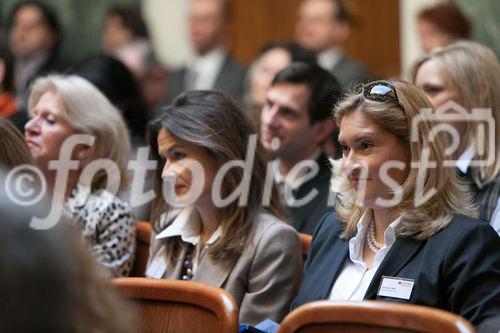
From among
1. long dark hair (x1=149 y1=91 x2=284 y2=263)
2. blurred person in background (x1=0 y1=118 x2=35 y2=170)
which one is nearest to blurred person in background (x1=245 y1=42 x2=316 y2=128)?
long dark hair (x1=149 y1=91 x2=284 y2=263)

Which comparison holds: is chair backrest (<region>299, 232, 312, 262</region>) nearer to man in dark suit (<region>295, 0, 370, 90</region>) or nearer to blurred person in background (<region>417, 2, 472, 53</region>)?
blurred person in background (<region>417, 2, 472, 53</region>)

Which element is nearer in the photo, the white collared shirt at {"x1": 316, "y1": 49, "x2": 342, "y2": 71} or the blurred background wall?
the white collared shirt at {"x1": 316, "y1": 49, "x2": 342, "y2": 71}

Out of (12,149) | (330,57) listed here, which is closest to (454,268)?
(12,149)

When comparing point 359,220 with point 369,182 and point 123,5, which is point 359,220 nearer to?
point 369,182

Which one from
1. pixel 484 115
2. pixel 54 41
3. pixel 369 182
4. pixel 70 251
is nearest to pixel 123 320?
pixel 70 251

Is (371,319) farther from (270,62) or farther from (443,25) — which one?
(443,25)

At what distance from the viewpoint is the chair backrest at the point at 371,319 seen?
2.01 metres

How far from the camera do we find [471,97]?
11.6ft

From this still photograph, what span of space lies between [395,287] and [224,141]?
91 centimetres

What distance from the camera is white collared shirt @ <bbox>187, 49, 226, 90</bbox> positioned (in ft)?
22.3

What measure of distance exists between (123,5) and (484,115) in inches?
174

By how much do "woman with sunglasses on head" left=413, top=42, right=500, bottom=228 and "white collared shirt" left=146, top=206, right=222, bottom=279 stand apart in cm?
95

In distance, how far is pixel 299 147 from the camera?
3980 millimetres

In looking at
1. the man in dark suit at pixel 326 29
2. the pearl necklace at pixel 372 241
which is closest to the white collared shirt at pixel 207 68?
the man in dark suit at pixel 326 29
